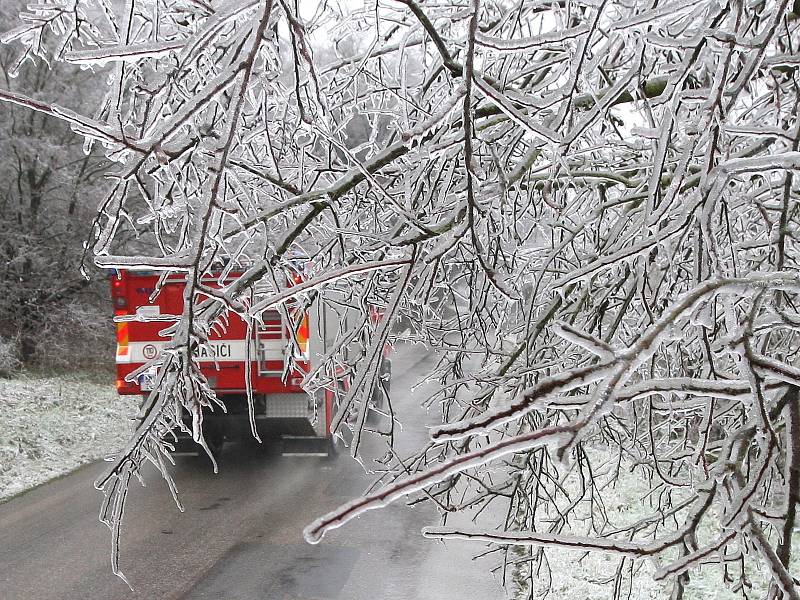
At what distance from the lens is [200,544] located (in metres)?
6.66

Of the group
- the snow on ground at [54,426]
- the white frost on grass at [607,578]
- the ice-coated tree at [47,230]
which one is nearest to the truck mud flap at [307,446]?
the snow on ground at [54,426]

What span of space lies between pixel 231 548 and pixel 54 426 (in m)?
6.25

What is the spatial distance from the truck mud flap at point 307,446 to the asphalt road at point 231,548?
1.01 meters

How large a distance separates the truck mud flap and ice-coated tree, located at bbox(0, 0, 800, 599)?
6543 millimetres

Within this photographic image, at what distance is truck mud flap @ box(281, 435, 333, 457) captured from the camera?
10.1m

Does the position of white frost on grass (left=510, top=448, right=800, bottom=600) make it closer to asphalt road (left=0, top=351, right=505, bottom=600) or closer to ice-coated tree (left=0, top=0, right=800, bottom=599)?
asphalt road (left=0, top=351, right=505, bottom=600)

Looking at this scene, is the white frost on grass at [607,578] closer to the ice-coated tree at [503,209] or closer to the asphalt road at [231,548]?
the asphalt road at [231,548]

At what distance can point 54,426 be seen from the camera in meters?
11.5

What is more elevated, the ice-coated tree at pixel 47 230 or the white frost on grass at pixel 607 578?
the ice-coated tree at pixel 47 230

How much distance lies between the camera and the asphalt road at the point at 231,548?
5.70m

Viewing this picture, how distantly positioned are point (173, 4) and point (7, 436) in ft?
32.5

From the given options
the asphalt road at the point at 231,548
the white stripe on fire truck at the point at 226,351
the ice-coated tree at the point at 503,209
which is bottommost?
the asphalt road at the point at 231,548

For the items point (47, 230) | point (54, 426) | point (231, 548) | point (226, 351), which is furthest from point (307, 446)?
point (47, 230)

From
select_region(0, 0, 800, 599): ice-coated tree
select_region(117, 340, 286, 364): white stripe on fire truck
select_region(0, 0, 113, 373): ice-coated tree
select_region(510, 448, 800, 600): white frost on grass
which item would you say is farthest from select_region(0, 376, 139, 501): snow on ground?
select_region(0, 0, 800, 599): ice-coated tree
